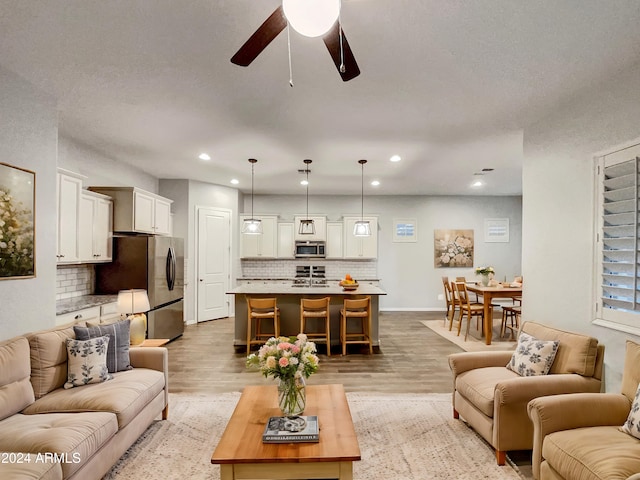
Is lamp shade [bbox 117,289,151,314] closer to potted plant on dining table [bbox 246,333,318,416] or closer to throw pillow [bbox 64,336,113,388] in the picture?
throw pillow [bbox 64,336,113,388]

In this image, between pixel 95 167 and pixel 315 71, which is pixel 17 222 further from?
pixel 315 71

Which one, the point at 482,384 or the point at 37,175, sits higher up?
the point at 37,175

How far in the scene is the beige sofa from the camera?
1.81 m

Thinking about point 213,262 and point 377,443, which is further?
point 213,262

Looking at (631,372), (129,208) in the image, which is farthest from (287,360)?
(129,208)

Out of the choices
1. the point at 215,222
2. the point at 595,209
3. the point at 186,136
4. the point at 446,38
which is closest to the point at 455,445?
the point at 595,209

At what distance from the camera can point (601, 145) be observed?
9.44 ft

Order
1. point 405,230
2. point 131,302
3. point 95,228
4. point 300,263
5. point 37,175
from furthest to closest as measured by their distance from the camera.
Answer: point 405,230 → point 300,263 → point 95,228 → point 131,302 → point 37,175

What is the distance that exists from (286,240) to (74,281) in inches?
174

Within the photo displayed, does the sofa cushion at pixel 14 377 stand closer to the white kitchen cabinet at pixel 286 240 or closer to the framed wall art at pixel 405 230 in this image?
the white kitchen cabinet at pixel 286 240

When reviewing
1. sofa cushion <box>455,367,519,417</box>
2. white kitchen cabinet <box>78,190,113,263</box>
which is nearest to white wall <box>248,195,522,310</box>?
white kitchen cabinet <box>78,190,113,263</box>

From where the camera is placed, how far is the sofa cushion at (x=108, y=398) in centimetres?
227

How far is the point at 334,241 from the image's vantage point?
27.0 ft

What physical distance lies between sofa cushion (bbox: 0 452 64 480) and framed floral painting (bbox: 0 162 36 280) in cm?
146
